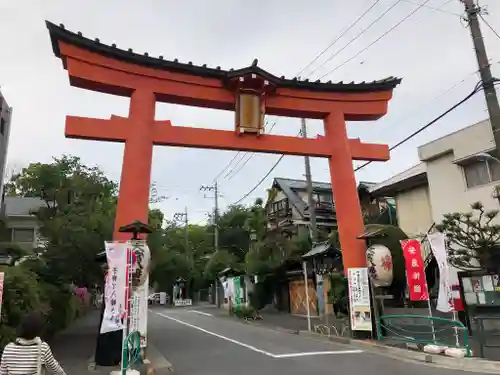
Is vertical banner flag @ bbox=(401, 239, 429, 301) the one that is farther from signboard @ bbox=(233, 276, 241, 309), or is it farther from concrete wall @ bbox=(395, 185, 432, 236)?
signboard @ bbox=(233, 276, 241, 309)

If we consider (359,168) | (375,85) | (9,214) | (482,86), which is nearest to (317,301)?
(359,168)

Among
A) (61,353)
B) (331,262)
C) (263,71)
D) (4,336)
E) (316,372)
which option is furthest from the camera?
(331,262)

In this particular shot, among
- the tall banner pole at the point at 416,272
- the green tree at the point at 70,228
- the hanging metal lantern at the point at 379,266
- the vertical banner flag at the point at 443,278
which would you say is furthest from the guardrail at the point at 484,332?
the green tree at the point at 70,228

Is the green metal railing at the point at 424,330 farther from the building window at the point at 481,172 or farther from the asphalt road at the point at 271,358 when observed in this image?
the building window at the point at 481,172

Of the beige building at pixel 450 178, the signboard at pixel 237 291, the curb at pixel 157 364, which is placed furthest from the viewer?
the signboard at pixel 237 291

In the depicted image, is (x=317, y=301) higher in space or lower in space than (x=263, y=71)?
lower

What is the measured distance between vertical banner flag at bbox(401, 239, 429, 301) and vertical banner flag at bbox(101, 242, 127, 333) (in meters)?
8.21

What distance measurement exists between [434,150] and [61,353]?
54.2 feet

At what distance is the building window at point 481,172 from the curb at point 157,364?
44.6 feet

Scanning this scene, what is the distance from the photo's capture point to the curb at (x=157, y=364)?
943 cm

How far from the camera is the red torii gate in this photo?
12.0 meters

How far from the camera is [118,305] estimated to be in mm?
8883

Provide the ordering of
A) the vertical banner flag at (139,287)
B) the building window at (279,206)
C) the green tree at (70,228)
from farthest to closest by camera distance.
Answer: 1. the building window at (279,206)
2. the green tree at (70,228)
3. the vertical banner flag at (139,287)

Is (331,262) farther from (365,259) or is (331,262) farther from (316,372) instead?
(316,372)
